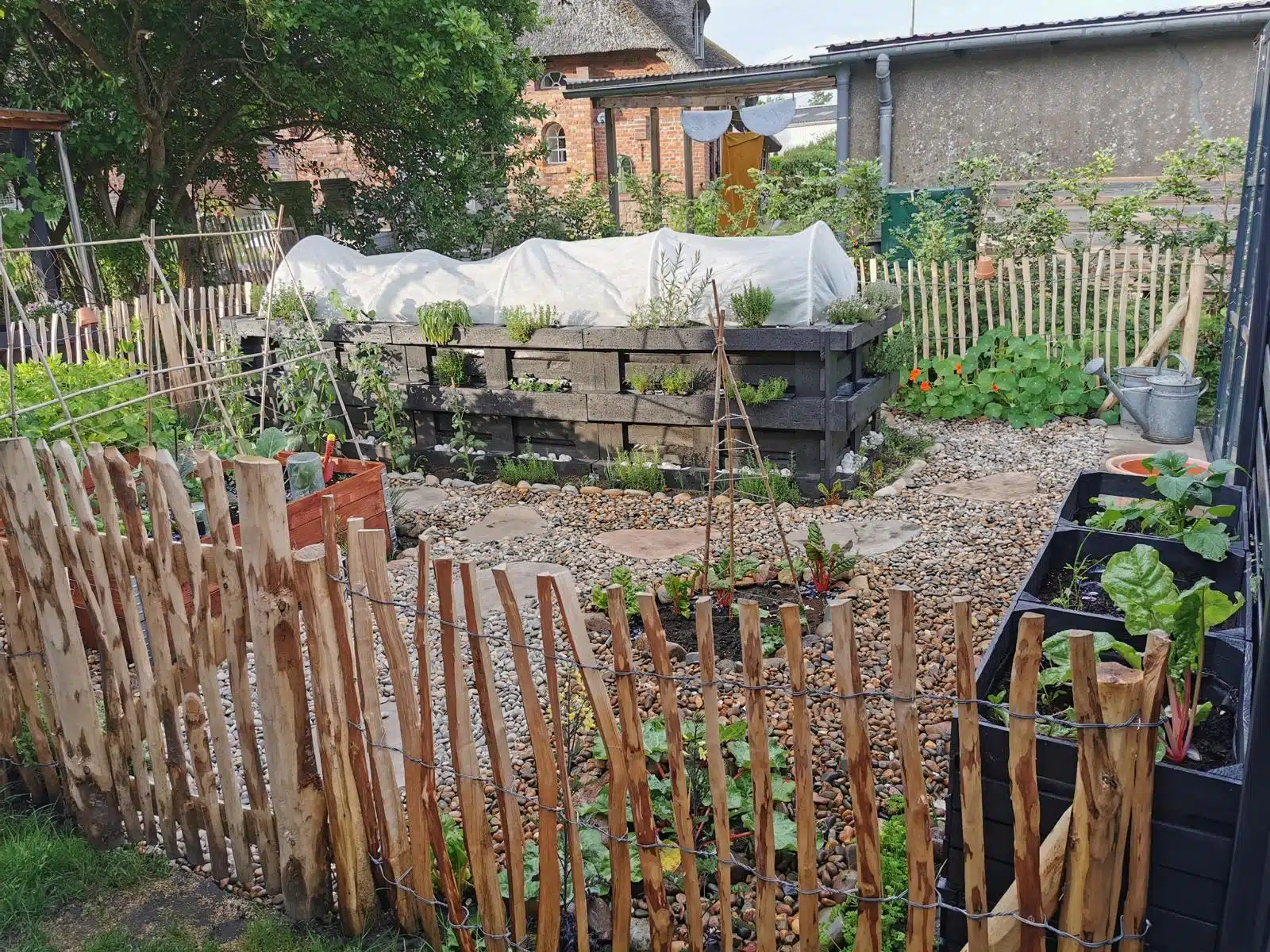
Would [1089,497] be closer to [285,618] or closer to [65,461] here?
[285,618]

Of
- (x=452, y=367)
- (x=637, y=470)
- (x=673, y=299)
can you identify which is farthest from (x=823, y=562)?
(x=452, y=367)

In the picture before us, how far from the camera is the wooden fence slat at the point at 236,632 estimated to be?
2457mm

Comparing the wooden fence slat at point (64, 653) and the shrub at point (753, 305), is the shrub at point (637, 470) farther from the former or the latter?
the wooden fence slat at point (64, 653)

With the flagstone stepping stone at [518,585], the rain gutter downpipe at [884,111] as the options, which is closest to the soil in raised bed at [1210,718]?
the flagstone stepping stone at [518,585]

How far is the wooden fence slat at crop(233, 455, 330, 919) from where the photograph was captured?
2324 mm

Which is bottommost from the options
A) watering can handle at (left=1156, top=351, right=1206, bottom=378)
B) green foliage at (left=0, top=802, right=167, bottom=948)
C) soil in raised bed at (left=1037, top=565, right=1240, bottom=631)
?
green foliage at (left=0, top=802, right=167, bottom=948)

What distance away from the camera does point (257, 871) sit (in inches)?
114


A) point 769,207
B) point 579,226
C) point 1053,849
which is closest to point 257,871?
point 1053,849

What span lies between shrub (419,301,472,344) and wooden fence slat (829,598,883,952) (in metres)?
5.56

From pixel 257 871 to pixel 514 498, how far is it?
3.88 metres

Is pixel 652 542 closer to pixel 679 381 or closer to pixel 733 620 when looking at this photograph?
pixel 679 381

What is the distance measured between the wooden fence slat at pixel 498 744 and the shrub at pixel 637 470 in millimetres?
4308

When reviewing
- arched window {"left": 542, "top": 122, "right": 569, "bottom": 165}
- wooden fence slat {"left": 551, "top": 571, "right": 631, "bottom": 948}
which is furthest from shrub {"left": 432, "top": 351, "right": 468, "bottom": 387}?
arched window {"left": 542, "top": 122, "right": 569, "bottom": 165}

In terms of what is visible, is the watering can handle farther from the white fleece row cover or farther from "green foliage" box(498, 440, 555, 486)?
"green foliage" box(498, 440, 555, 486)
